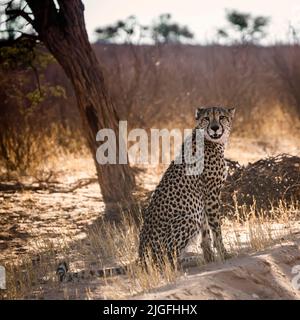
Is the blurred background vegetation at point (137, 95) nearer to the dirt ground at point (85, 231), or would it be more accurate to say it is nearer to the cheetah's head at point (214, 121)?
the dirt ground at point (85, 231)

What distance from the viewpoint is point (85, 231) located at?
7.14m

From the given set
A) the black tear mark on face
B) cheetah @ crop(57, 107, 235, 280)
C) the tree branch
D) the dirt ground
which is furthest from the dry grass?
the tree branch

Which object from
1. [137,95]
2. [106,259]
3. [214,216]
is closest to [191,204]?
[214,216]

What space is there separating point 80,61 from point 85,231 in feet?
7.30

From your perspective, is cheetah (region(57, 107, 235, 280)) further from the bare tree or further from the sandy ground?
the bare tree

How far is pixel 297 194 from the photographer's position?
7254mm

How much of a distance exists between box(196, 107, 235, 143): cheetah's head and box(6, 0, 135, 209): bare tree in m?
2.91

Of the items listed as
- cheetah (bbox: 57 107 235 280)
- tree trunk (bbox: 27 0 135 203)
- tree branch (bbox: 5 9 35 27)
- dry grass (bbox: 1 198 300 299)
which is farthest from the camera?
tree branch (bbox: 5 9 35 27)

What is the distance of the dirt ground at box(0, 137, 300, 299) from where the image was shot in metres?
4.51

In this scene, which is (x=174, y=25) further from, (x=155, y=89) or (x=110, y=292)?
(x=110, y=292)

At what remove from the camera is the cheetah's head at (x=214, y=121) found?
5.43 meters

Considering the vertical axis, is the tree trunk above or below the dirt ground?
above

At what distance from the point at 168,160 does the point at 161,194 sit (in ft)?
18.5
